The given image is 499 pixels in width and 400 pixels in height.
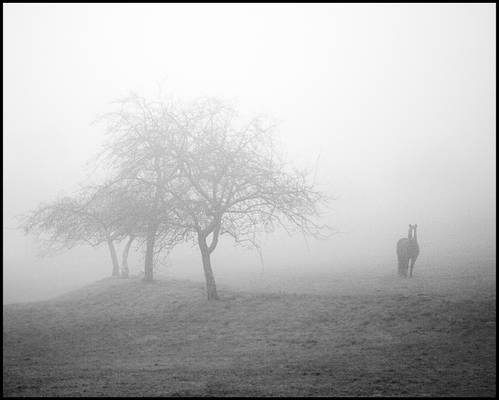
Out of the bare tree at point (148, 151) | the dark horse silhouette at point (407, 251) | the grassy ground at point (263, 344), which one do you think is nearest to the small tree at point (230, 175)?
the bare tree at point (148, 151)

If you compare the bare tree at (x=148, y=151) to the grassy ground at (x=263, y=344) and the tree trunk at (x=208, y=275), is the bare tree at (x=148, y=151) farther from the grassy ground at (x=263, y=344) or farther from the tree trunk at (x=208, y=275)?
the grassy ground at (x=263, y=344)

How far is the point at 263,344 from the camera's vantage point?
14609mm

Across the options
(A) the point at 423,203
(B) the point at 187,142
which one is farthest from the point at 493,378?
(A) the point at 423,203

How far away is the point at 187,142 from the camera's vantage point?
2155cm

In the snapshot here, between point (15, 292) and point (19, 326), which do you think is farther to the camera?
point (15, 292)

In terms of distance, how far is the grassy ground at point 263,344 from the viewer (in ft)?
33.2

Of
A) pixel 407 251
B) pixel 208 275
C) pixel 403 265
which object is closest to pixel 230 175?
pixel 208 275

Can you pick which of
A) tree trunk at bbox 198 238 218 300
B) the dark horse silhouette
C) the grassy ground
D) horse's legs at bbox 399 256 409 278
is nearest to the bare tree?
tree trunk at bbox 198 238 218 300

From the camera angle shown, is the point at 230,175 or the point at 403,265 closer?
the point at 230,175

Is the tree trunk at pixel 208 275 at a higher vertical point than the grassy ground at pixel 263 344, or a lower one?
higher

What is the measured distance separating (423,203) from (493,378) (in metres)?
105

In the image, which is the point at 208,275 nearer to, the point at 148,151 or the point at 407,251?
the point at 148,151

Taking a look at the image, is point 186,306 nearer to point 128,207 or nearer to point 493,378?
point 128,207

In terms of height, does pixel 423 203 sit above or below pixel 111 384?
above
